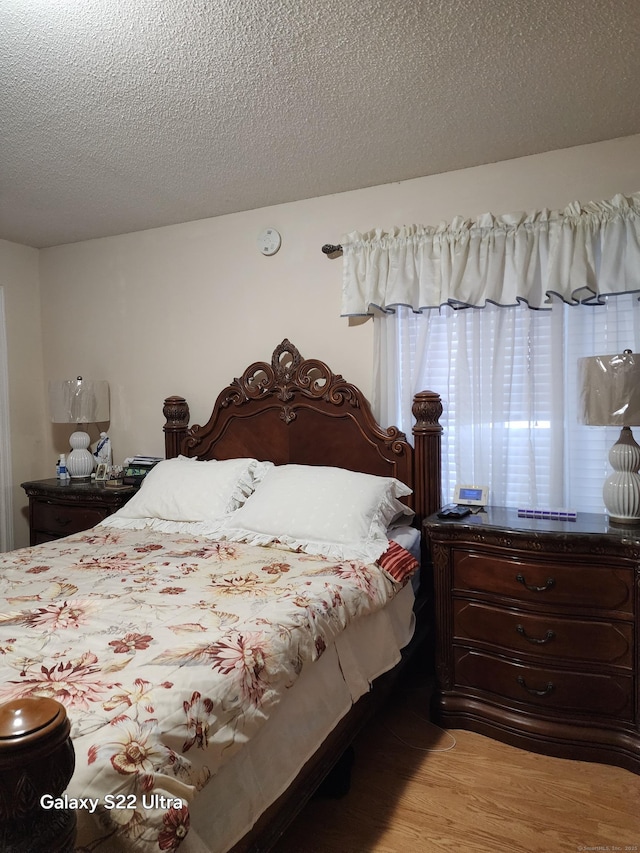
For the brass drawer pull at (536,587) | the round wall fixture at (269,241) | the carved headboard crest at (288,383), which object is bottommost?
the brass drawer pull at (536,587)

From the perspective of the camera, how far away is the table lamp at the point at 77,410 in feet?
11.3

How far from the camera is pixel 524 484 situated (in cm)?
252

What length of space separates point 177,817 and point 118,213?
3.06m

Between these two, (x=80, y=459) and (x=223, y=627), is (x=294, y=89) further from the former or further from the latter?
(x=80, y=459)

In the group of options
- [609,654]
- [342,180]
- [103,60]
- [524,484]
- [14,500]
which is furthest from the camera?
[14,500]

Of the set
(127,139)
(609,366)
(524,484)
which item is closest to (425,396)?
(524,484)

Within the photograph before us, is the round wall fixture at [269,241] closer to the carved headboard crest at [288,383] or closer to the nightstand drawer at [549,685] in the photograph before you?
the carved headboard crest at [288,383]

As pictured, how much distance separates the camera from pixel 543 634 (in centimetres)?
201

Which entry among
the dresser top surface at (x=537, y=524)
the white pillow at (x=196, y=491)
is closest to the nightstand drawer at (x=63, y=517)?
the white pillow at (x=196, y=491)

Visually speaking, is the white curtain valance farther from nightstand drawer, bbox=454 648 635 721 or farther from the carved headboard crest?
nightstand drawer, bbox=454 648 635 721

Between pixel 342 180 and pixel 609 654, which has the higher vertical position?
pixel 342 180

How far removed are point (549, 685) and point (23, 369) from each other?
11.9 ft

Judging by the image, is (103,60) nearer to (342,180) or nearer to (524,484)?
(342,180)

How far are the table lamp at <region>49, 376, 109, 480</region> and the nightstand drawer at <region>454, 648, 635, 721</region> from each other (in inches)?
97.8
